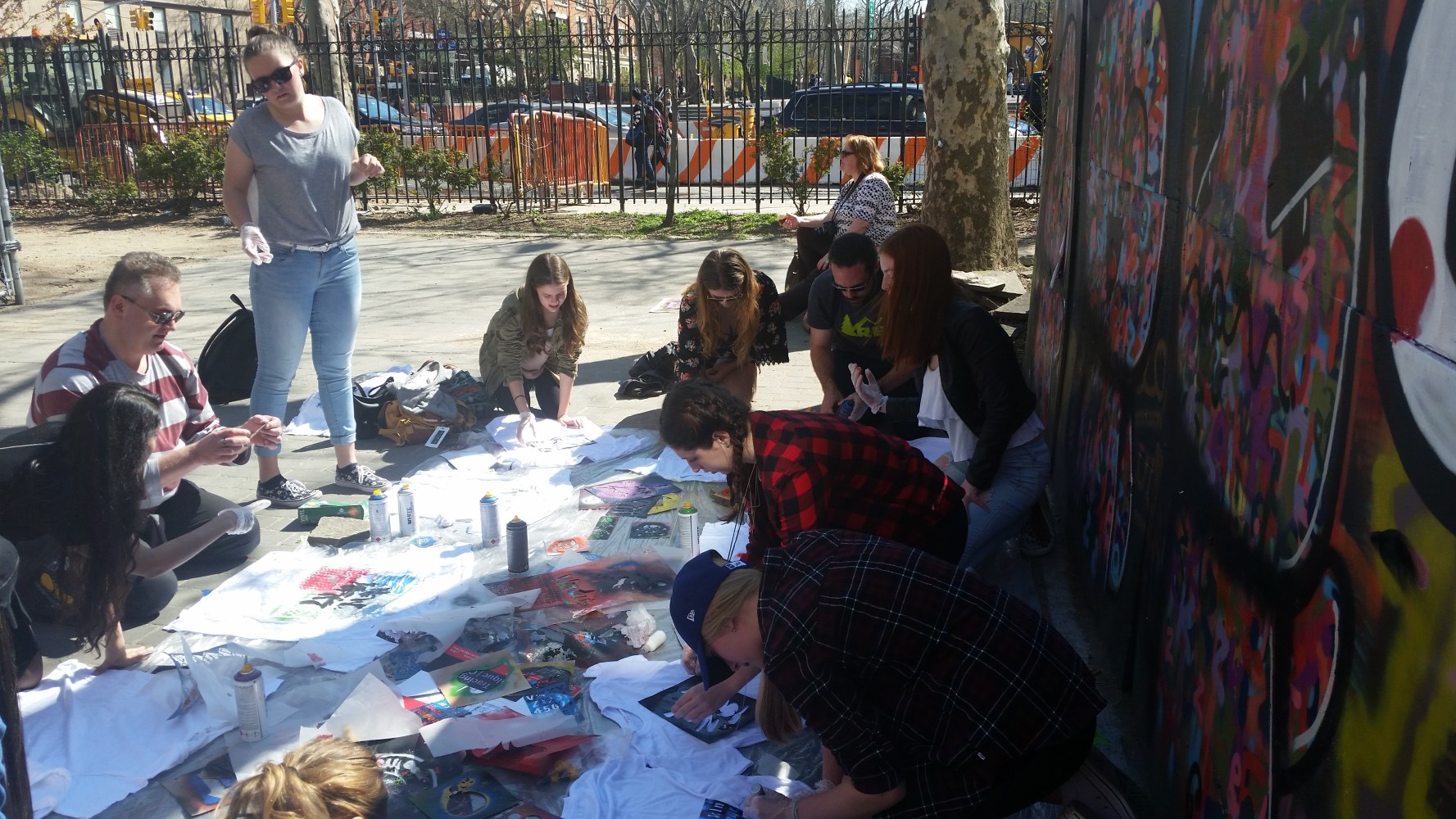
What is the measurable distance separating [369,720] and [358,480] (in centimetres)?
219

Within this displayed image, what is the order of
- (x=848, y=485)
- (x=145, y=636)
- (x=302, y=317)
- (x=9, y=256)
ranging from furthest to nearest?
(x=9, y=256)
(x=302, y=317)
(x=145, y=636)
(x=848, y=485)

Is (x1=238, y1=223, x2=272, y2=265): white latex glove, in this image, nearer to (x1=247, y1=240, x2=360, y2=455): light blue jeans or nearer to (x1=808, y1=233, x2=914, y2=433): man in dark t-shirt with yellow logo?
(x1=247, y1=240, x2=360, y2=455): light blue jeans

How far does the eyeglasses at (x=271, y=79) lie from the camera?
450 cm

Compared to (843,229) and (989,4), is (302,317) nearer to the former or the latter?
(843,229)

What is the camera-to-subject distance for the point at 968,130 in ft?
32.5

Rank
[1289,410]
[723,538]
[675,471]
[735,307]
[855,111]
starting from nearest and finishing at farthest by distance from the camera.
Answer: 1. [1289,410]
2. [723,538]
3. [675,471]
4. [735,307]
5. [855,111]

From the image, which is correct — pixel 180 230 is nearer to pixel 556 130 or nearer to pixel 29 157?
pixel 29 157

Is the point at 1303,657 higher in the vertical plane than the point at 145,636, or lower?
higher

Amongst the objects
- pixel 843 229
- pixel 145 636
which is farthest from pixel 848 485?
pixel 843 229

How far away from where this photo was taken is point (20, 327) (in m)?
8.61

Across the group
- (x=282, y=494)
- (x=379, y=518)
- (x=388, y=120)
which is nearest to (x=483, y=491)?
(x=379, y=518)

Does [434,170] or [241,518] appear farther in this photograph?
[434,170]

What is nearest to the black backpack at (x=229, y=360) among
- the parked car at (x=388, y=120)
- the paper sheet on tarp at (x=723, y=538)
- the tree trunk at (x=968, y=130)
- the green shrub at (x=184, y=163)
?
the paper sheet on tarp at (x=723, y=538)

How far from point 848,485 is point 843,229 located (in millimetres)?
4489
